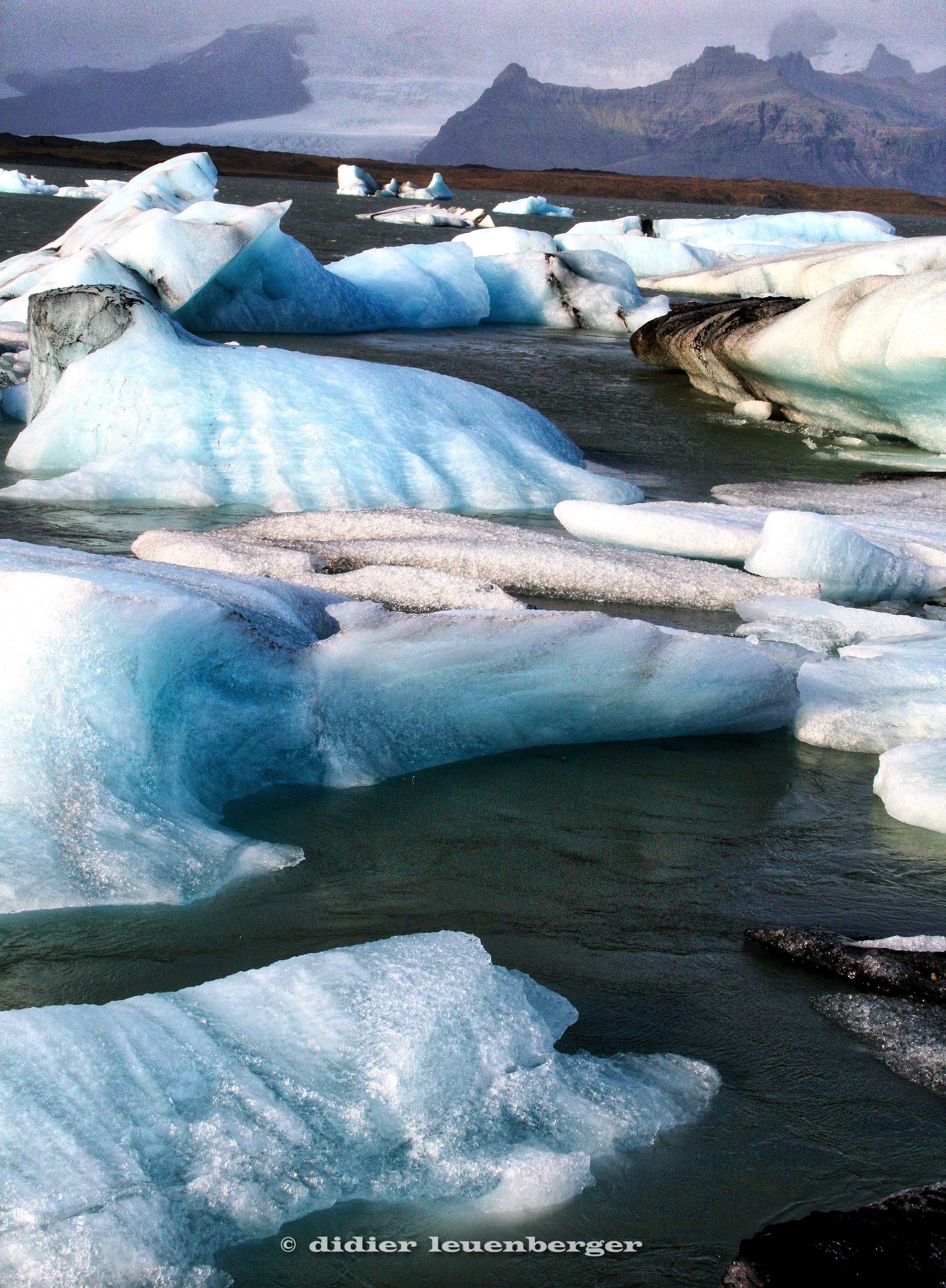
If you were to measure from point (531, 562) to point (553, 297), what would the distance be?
1044 cm

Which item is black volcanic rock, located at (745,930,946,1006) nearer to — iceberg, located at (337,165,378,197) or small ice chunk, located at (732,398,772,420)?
small ice chunk, located at (732,398,772,420)

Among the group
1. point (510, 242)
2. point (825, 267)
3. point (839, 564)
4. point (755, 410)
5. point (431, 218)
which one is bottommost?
point (839, 564)

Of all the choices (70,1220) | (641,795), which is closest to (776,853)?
(641,795)

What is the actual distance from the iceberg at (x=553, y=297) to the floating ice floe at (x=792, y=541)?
29.7 ft

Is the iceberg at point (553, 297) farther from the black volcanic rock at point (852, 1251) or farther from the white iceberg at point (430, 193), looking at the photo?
the white iceberg at point (430, 193)

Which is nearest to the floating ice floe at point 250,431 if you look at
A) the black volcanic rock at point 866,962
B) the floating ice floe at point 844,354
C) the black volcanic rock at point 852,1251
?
the floating ice floe at point 844,354

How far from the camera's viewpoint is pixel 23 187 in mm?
30047

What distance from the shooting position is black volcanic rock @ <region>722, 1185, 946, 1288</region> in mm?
1407

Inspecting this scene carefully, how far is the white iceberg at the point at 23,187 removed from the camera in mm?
28281

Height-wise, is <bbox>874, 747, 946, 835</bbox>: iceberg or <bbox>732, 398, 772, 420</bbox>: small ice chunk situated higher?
<bbox>732, 398, 772, 420</bbox>: small ice chunk

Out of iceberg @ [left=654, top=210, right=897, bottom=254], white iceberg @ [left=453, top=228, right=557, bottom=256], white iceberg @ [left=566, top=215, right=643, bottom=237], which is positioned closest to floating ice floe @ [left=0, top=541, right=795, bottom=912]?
white iceberg @ [left=453, top=228, right=557, bottom=256]

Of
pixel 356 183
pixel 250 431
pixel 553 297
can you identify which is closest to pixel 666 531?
pixel 250 431

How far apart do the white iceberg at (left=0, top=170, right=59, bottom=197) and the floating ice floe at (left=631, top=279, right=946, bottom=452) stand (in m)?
A: 23.7

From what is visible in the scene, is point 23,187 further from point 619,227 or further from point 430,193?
point 430,193
